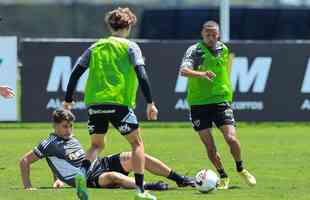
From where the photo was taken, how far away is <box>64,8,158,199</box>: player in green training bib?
40.7 ft

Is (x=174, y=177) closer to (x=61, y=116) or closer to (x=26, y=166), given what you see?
(x=61, y=116)

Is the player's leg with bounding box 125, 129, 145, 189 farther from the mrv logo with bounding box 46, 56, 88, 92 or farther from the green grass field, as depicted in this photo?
the mrv logo with bounding box 46, 56, 88, 92

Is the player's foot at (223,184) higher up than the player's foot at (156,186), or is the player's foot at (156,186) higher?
the player's foot at (156,186)

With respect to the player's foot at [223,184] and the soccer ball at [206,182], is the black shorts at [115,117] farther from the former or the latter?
the player's foot at [223,184]

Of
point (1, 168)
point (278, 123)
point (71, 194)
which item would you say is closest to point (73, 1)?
point (278, 123)

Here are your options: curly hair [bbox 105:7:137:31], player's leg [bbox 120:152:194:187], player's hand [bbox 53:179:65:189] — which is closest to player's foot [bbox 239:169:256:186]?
player's leg [bbox 120:152:194:187]

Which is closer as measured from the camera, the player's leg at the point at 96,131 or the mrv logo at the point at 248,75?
Result: the player's leg at the point at 96,131

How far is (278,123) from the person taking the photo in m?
27.5

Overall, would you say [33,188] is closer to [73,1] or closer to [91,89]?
[91,89]

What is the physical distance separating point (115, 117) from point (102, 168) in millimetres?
1866

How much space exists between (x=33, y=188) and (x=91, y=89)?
2234 millimetres

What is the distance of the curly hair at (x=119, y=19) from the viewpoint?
12.4 metres

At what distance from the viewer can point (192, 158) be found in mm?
18812

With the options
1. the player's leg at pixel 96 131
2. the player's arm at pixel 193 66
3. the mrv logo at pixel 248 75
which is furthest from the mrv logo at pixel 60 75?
the player's leg at pixel 96 131
